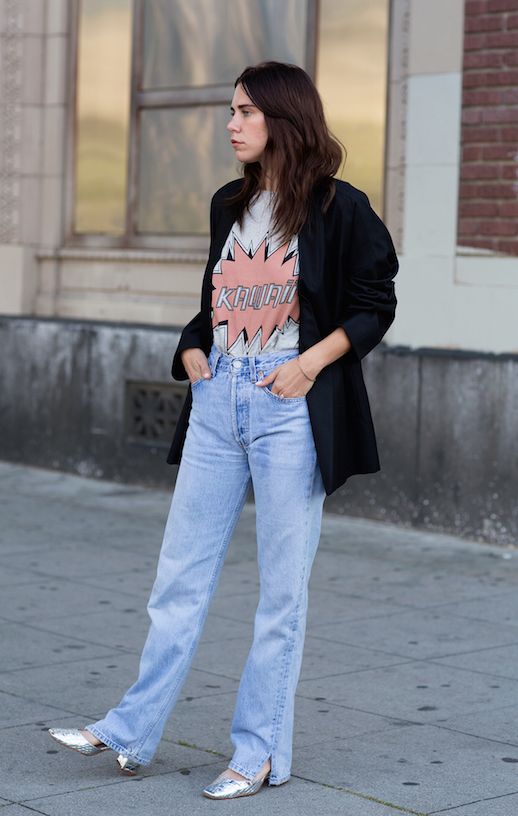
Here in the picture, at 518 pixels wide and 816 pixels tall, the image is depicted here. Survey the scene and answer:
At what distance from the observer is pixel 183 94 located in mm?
11039

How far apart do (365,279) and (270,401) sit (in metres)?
0.44

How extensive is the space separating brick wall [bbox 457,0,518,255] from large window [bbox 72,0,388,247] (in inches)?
39.8

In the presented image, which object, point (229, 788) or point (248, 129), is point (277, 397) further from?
point (229, 788)

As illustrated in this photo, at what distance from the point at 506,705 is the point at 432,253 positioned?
4.23 metres

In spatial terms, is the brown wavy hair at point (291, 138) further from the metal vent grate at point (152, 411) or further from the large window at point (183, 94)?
the metal vent grate at point (152, 411)

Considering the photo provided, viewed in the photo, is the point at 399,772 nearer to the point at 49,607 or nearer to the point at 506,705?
the point at 506,705

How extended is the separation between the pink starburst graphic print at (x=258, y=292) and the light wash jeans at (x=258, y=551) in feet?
0.27

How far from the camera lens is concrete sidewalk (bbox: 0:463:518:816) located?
4.34 meters

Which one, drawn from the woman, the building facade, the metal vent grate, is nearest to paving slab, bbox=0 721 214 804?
the woman

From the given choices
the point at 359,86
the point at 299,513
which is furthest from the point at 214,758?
the point at 359,86

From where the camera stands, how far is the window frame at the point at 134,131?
1094 cm

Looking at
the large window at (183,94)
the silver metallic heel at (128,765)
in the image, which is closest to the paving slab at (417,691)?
the silver metallic heel at (128,765)

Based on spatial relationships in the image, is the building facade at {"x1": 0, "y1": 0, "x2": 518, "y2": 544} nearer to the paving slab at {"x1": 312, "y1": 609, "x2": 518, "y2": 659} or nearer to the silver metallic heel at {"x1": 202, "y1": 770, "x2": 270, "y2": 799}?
the paving slab at {"x1": 312, "y1": 609, "x2": 518, "y2": 659}

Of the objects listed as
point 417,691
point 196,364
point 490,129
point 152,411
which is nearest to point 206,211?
point 152,411
